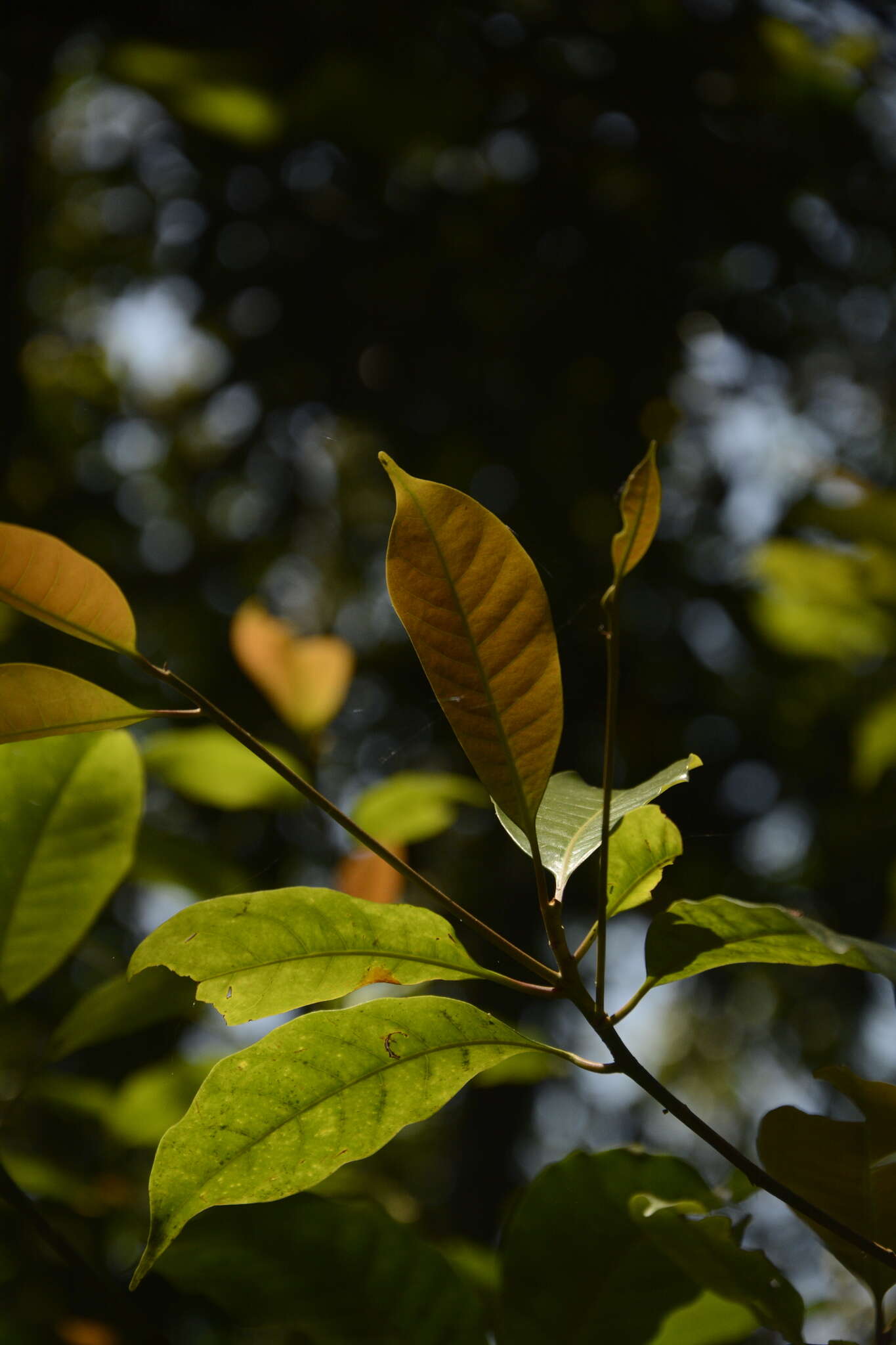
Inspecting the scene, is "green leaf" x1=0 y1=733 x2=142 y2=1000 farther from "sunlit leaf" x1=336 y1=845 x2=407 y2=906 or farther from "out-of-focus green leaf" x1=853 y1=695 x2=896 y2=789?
"out-of-focus green leaf" x1=853 y1=695 x2=896 y2=789

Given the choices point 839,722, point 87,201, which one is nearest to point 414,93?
point 87,201

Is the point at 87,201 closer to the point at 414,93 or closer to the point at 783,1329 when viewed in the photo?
the point at 414,93

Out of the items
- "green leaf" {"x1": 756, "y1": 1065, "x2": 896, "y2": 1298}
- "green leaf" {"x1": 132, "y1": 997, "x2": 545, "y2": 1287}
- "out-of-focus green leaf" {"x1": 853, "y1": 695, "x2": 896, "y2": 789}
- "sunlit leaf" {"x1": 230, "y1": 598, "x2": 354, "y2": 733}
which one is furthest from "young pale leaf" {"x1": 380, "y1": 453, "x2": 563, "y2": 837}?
"out-of-focus green leaf" {"x1": 853, "y1": 695, "x2": 896, "y2": 789}

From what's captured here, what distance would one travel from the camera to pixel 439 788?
1.09 m

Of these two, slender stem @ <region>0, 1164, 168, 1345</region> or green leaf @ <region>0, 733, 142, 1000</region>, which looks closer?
slender stem @ <region>0, 1164, 168, 1345</region>

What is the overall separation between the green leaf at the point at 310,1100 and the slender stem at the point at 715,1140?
4cm

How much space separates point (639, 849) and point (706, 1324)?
394 mm

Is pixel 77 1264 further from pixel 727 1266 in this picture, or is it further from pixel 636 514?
pixel 636 514

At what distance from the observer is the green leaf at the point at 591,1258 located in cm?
59

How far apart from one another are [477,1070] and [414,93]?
243cm

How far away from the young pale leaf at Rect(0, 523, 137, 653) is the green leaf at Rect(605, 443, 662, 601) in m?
0.21

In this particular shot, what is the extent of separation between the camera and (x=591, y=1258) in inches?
23.8

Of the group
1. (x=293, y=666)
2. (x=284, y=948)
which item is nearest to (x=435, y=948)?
(x=284, y=948)

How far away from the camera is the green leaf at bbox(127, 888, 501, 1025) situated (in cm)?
42
